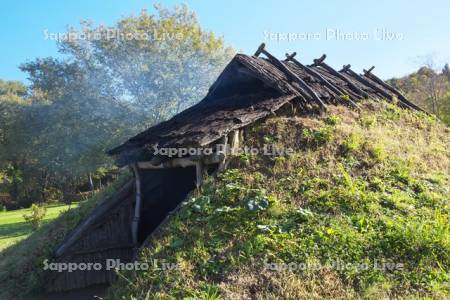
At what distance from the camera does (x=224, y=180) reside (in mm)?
6934

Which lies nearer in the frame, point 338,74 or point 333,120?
point 333,120

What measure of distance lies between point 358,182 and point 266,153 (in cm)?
184

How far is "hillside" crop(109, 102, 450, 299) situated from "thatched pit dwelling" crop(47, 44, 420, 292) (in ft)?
1.89

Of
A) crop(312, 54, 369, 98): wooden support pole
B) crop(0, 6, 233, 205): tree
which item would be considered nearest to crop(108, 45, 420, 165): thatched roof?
crop(312, 54, 369, 98): wooden support pole

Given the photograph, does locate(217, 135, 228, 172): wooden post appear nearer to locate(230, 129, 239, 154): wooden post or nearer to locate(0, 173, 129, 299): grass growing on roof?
locate(230, 129, 239, 154): wooden post

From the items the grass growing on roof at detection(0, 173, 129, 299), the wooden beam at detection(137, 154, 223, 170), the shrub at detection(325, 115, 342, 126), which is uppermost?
the shrub at detection(325, 115, 342, 126)

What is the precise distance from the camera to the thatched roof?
743 cm

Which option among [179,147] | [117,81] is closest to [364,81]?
[179,147]

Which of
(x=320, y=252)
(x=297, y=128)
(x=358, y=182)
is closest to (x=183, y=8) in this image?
(x=297, y=128)

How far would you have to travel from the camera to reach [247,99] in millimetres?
8953

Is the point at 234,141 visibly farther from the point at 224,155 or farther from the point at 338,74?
the point at 338,74

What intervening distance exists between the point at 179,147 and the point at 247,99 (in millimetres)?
2679

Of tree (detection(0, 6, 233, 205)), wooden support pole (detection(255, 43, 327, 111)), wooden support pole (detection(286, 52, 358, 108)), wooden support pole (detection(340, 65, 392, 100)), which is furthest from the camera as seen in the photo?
tree (detection(0, 6, 233, 205))

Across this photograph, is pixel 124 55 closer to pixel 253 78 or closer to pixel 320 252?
pixel 253 78
